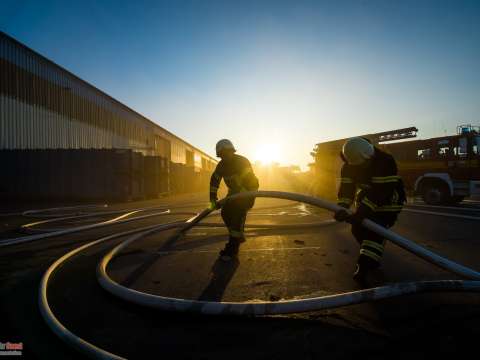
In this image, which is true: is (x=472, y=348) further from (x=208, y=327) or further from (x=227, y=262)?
(x=227, y=262)

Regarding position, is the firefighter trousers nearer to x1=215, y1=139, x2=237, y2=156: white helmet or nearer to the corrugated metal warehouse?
x1=215, y1=139, x2=237, y2=156: white helmet

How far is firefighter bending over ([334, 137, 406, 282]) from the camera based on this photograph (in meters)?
2.83

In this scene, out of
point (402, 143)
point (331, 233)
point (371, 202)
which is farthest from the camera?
point (402, 143)

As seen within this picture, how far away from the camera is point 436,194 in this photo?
11.1 metres

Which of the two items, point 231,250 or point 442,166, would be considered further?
point 442,166

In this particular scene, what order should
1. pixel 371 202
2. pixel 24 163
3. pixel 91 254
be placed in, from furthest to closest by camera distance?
pixel 24 163 < pixel 91 254 < pixel 371 202

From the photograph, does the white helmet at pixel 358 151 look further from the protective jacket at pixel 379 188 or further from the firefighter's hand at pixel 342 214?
the firefighter's hand at pixel 342 214

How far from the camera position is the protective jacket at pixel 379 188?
2.89m

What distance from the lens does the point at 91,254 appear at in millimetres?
4133

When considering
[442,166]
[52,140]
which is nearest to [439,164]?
[442,166]

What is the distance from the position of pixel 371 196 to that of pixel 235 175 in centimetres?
210

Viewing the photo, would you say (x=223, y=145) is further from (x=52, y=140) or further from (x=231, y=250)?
(x=52, y=140)

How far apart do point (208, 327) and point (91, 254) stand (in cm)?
290

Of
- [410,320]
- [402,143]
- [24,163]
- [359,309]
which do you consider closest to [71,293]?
[359,309]
